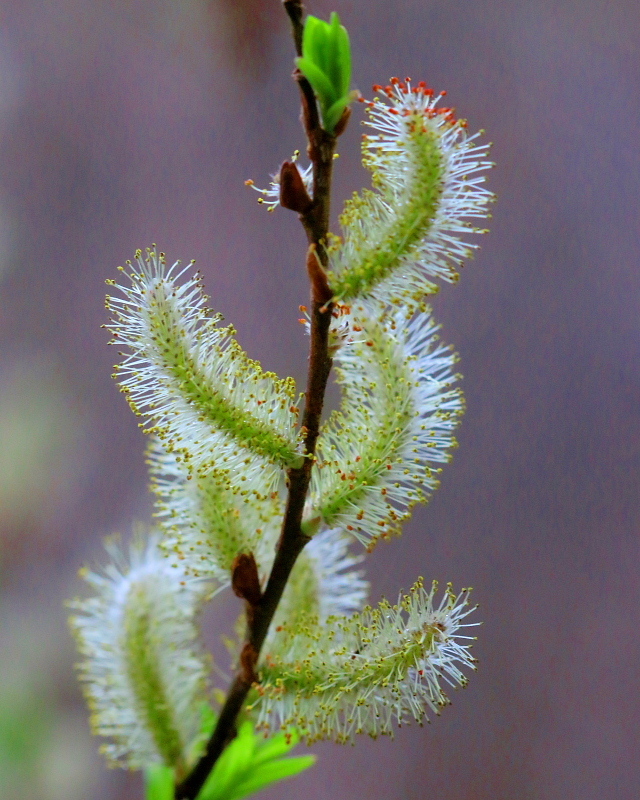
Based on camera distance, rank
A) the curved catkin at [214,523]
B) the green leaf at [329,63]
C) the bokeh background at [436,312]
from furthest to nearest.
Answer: the bokeh background at [436,312] → the curved catkin at [214,523] → the green leaf at [329,63]

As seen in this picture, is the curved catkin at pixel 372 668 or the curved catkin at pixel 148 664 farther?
the curved catkin at pixel 148 664

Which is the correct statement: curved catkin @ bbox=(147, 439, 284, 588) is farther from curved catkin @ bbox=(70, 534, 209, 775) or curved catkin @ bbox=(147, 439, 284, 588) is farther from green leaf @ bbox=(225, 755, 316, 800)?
green leaf @ bbox=(225, 755, 316, 800)

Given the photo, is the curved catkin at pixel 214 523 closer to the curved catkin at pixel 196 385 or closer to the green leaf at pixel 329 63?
the curved catkin at pixel 196 385

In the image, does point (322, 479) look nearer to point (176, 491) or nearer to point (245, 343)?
point (176, 491)

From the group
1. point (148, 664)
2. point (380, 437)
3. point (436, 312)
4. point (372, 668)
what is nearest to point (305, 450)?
point (380, 437)

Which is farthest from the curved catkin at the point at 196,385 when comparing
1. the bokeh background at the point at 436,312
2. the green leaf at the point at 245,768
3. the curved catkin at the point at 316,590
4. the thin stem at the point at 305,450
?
the bokeh background at the point at 436,312

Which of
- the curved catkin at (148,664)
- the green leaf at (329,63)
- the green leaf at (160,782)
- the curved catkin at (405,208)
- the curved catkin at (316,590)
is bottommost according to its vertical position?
the green leaf at (160,782)

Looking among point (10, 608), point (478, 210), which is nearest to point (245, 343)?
point (10, 608)
